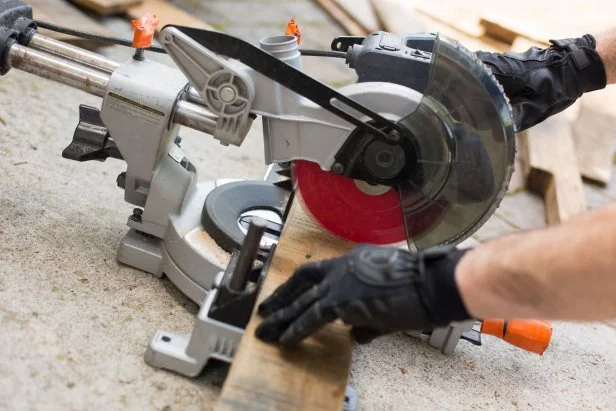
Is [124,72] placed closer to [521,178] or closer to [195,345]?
[195,345]

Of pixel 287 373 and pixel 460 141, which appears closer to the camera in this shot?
pixel 287 373

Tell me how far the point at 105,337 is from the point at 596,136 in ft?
8.90

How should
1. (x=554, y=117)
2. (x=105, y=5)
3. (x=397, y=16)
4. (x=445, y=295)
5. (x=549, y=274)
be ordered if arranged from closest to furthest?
1. (x=549, y=274)
2. (x=445, y=295)
3. (x=105, y=5)
4. (x=554, y=117)
5. (x=397, y=16)

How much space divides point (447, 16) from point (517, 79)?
2.64 metres

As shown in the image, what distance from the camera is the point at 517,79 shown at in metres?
2.03

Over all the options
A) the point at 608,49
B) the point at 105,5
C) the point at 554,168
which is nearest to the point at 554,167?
the point at 554,168

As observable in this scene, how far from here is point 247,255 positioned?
60.8 inches

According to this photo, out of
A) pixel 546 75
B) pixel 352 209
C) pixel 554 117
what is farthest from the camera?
Result: pixel 554 117

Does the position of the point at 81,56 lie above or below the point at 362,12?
below

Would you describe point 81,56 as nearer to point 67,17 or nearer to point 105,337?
point 105,337

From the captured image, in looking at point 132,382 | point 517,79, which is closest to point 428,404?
point 132,382

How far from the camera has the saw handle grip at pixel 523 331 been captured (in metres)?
1.89

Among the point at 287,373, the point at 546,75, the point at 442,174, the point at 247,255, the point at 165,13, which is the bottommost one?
the point at 287,373

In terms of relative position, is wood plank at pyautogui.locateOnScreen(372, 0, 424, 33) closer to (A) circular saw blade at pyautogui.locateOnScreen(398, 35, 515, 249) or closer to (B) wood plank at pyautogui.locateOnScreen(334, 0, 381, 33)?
(B) wood plank at pyautogui.locateOnScreen(334, 0, 381, 33)
